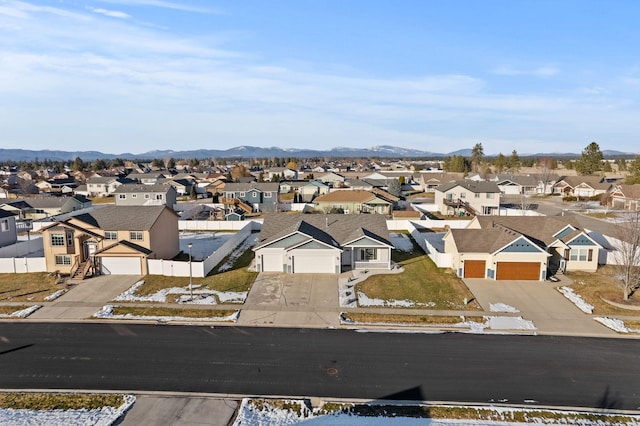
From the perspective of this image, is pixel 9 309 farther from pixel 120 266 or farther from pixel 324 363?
pixel 324 363

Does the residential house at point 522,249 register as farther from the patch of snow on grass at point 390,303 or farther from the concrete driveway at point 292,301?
the concrete driveway at point 292,301

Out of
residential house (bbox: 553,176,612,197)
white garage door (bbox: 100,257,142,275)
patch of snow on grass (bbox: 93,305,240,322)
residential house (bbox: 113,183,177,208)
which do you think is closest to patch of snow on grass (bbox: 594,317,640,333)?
patch of snow on grass (bbox: 93,305,240,322)

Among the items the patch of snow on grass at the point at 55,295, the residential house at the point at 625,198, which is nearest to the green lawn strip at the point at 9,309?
the patch of snow on grass at the point at 55,295

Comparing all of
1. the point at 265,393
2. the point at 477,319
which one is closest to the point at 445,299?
the point at 477,319

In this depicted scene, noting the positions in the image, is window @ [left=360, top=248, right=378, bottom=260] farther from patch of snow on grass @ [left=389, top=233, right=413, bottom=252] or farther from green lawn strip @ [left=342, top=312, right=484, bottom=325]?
green lawn strip @ [left=342, top=312, right=484, bottom=325]

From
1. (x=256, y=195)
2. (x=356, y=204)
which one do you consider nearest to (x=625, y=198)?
(x=356, y=204)
